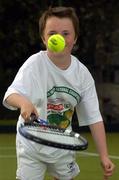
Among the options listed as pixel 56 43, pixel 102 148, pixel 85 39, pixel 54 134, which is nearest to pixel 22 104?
pixel 54 134

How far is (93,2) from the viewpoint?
11219 millimetres

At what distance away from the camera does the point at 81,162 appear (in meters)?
7.40

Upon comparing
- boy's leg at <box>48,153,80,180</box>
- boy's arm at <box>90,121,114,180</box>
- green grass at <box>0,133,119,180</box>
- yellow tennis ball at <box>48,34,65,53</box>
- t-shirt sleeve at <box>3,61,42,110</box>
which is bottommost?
green grass at <box>0,133,119,180</box>

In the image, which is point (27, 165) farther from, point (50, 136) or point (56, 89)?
point (50, 136)

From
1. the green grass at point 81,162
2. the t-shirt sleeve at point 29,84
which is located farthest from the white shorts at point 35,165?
the green grass at point 81,162

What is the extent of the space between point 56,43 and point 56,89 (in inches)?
14.6

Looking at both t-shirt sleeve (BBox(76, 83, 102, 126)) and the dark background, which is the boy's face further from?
the dark background

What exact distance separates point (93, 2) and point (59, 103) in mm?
7779

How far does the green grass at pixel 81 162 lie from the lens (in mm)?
6562

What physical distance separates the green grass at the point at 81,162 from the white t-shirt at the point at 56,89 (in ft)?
9.21

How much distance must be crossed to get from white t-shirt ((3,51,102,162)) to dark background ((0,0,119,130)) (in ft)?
22.8

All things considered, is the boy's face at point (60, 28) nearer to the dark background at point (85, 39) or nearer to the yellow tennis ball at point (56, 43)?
the yellow tennis ball at point (56, 43)

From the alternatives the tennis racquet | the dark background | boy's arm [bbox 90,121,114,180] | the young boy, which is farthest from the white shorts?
the dark background

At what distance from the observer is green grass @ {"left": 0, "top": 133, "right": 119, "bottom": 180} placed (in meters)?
6.56
